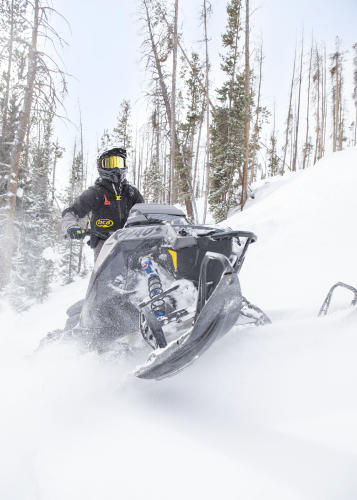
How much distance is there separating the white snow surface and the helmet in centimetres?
172

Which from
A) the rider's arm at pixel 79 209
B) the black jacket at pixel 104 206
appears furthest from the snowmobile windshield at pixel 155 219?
the black jacket at pixel 104 206

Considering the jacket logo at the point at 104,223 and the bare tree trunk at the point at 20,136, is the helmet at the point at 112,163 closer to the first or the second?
the jacket logo at the point at 104,223

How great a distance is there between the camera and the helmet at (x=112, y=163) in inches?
130

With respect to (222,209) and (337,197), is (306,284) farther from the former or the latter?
(222,209)

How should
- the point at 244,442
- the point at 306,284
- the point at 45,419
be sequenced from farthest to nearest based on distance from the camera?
the point at 306,284 → the point at 45,419 → the point at 244,442

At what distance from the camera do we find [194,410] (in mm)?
1780

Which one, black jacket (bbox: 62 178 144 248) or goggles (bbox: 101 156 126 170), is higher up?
goggles (bbox: 101 156 126 170)

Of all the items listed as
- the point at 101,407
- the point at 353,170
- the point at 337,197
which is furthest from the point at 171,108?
the point at 101,407

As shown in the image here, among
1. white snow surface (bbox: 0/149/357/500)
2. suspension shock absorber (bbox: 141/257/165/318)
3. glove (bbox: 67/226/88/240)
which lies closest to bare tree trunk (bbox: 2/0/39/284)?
glove (bbox: 67/226/88/240)

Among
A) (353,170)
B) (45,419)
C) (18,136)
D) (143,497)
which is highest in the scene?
(18,136)

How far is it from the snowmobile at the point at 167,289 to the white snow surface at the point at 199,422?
0.89ft

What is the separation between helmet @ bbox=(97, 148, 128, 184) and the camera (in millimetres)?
3295

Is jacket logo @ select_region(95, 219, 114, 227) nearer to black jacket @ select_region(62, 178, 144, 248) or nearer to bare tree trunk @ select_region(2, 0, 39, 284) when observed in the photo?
black jacket @ select_region(62, 178, 144, 248)

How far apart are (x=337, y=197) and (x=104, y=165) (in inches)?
279
